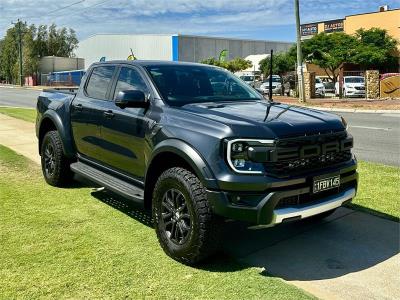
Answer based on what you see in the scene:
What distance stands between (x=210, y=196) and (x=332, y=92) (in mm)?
41158

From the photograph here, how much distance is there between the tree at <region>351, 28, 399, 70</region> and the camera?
168 feet

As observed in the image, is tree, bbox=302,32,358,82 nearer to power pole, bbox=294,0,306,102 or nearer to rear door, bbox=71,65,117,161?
power pole, bbox=294,0,306,102

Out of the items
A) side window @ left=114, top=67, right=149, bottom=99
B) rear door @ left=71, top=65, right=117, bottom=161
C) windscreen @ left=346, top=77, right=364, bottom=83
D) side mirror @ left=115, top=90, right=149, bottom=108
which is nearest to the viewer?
side mirror @ left=115, top=90, right=149, bottom=108

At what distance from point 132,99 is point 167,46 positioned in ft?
251

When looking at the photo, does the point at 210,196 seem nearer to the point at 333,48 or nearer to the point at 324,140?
the point at 324,140

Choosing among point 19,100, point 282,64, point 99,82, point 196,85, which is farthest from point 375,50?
point 196,85

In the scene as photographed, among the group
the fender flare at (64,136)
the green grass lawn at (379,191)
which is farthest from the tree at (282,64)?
the fender flare at (64,136)

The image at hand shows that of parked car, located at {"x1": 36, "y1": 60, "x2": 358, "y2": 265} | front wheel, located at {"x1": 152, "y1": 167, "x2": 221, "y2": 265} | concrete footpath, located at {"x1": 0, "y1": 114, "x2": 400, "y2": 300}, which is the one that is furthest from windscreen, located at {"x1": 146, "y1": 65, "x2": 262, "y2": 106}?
concrete footpath, located at {"x1": 0, "y1": 114, "x2": 400, "y2": 300}

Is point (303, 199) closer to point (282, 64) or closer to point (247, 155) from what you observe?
point (247, 155)

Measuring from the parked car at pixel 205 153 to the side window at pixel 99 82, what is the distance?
28mm

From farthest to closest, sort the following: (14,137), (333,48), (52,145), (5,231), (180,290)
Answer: (333,48), (14,137), (52,145), (5,231), (180,290)

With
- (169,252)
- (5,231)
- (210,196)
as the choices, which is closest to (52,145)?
(5,231)

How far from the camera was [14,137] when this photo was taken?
11.2 metres

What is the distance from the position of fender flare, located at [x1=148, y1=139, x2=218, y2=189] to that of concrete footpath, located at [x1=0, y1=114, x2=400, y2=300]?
511 millimetres
